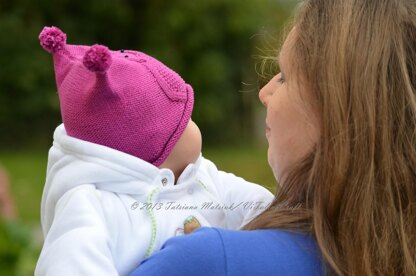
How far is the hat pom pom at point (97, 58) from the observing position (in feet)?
5.20

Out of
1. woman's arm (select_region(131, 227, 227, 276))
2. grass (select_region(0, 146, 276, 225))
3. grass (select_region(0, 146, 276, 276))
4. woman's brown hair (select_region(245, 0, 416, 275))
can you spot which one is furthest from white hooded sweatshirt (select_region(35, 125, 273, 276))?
grass (select_region(0, 146, 276, 225))

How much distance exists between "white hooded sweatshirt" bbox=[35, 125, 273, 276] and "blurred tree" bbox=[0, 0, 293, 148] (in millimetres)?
10392

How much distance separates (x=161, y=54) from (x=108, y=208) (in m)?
11.4

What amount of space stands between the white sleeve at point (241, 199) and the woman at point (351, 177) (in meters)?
0.35

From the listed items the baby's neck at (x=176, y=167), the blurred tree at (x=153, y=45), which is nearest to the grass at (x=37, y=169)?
the blurred tree at (x=153, y=45)

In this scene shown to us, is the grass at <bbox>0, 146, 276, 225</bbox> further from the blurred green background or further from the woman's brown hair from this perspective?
the woman's brown hair

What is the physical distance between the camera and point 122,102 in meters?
1.69

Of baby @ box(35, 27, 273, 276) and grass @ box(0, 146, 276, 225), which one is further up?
baby @ box(35, 27, 273, 276)

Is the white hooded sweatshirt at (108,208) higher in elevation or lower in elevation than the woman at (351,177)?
lower

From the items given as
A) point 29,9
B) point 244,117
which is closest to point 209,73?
point 244,117

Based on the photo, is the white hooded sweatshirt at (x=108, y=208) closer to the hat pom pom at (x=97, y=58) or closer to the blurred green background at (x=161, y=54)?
the hat pom pom at (x=97, y=58)

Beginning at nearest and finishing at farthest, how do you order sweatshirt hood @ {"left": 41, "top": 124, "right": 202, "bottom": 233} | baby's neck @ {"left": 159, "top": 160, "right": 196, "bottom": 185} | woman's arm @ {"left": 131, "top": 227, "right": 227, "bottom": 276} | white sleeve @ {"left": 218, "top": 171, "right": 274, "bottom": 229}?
woman's arm @ {"left": 131, "top": 227, "right": 227, "bottom": 276}, sweatshirt hood @ {"left": 41, "top": 124, "right": 202, "bottom": 233}, baby's neck @ {"left": 159, "top": 160, "right": 196, "bottom": 185}, white sleeve @ {"left": 218, "top": 171, "right": 274, "bottom": 229}

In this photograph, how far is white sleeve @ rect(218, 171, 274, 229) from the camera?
1882mm

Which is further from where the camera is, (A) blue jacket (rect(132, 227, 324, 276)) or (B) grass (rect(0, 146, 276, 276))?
(B) grass (rect(0, 146, 276, 276))
